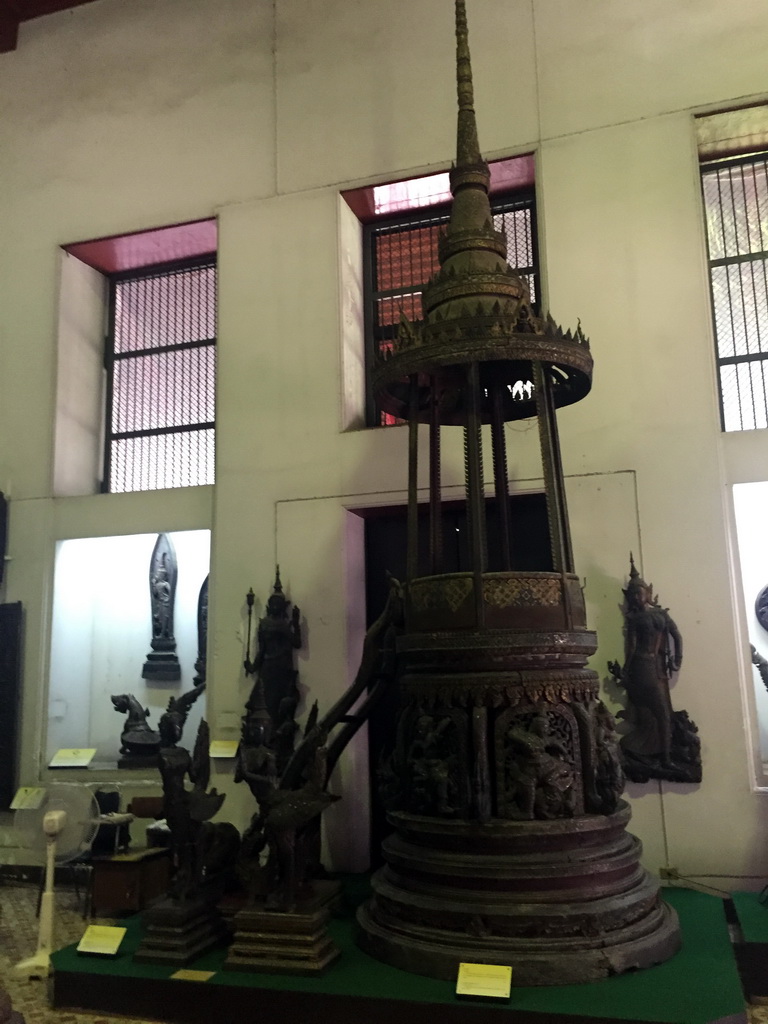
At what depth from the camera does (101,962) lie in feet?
15.3

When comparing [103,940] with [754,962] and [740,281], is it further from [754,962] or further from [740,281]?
[740,281]

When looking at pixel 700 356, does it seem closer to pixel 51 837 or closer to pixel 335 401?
pixel 335 401

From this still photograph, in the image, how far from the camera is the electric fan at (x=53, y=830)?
209 inches

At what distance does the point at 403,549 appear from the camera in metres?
7.76

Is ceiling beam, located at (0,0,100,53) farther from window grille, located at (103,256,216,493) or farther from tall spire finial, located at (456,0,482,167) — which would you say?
tall spire finial, located at (456,0,482,167)

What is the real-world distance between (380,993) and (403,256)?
657 cm

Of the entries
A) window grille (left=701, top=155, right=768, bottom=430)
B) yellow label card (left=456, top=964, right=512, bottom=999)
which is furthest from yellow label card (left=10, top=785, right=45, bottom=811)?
window grille (left=701, top=155, right=768, bottom=430)

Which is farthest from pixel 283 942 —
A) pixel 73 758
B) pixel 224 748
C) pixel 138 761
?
pixel 73 758

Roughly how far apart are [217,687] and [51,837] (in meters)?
2.19

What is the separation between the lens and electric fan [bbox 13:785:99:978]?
5309 mm

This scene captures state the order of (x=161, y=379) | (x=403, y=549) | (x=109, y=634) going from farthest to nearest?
(x=161, y=379), (x=109, y=634), (x=403, y=549)

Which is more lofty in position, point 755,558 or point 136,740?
point 755,558

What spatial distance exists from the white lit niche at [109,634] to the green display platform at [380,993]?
3.89m

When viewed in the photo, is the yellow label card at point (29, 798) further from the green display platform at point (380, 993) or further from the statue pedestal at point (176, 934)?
the statue pedestal at point (176, 934)
